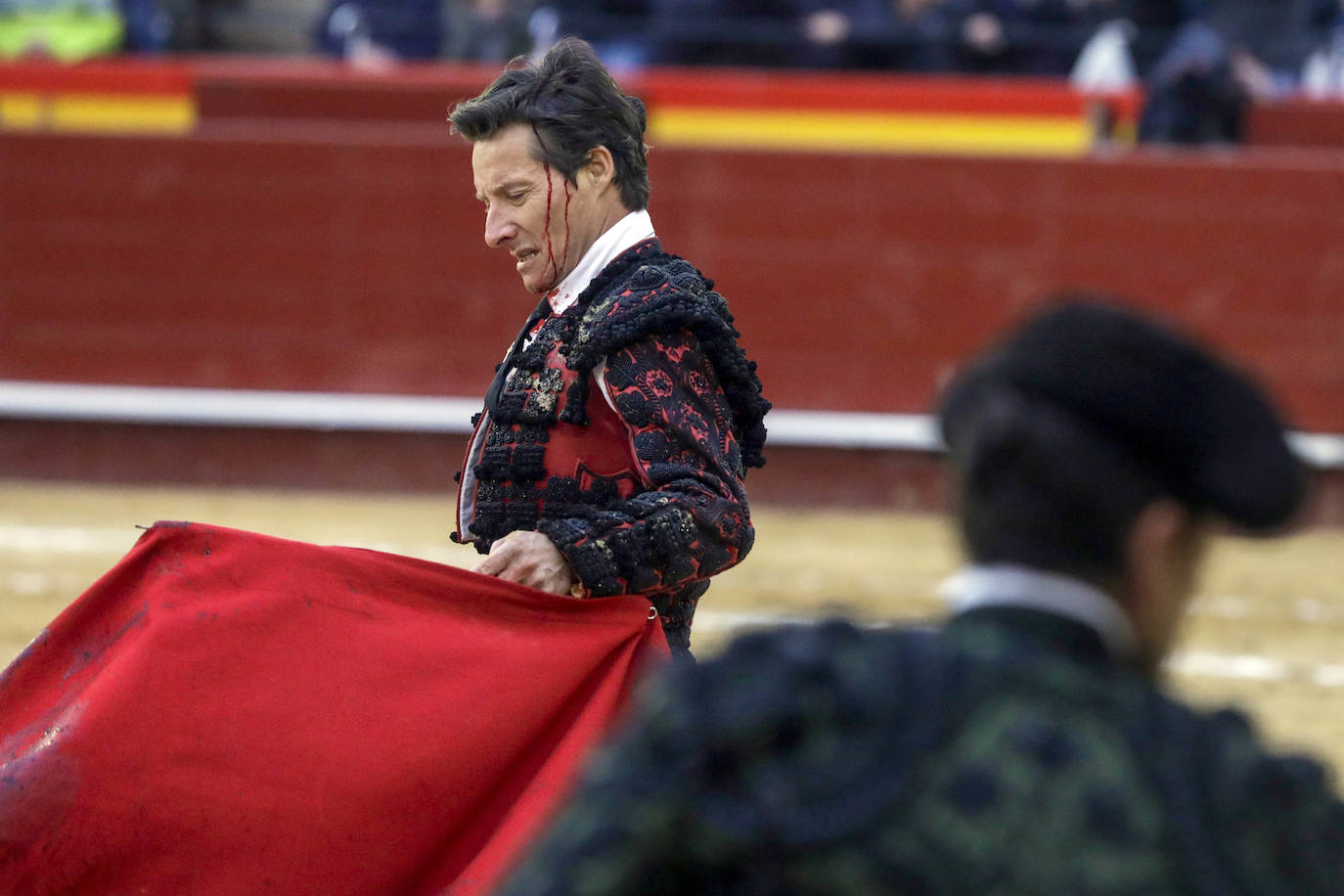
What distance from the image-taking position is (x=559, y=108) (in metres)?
1.84

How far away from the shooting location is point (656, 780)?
840 millimetres

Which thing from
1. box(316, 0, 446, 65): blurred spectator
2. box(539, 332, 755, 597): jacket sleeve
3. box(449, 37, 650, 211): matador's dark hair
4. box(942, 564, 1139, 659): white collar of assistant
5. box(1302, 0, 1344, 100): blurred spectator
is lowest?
box(1302, 0, 1344, 100): blurred spectator

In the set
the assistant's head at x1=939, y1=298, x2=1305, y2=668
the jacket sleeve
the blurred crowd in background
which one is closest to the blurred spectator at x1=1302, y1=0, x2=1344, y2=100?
the blurred crowd in background

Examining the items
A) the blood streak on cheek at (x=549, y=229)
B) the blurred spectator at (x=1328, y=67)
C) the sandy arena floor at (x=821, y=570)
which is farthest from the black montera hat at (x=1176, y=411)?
the blurred spectator at (x=1328, y=67)

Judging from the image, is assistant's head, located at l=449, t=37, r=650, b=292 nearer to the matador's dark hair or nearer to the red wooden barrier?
the matador's dark hair

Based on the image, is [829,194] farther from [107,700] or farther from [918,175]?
[107,700]

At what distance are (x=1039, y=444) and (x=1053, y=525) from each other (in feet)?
0.13

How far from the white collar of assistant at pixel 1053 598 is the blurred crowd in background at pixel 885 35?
643cm

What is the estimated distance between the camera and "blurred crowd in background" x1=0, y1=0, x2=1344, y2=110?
730 centimetres

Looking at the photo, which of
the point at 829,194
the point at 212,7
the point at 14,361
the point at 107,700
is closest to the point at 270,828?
the point at 107,700

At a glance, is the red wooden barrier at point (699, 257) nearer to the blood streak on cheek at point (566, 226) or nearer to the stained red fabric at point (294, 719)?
the blood streak on cheek at point (566, 226)

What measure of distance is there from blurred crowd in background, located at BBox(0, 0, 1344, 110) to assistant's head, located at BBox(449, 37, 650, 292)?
17.7 ft

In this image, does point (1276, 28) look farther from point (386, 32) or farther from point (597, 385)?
point (597, 385)

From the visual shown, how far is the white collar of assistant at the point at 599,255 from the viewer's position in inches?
74.2
